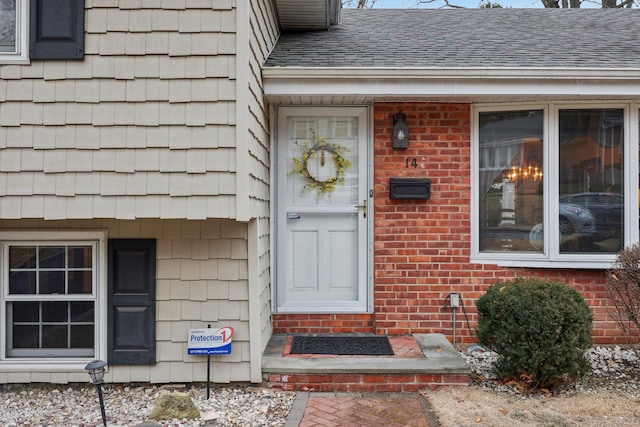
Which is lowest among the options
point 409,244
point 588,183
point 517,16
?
point 409,244

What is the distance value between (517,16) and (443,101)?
9.14 feet

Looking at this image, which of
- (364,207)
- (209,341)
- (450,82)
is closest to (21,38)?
(209,341)

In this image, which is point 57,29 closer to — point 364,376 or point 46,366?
point 46,366

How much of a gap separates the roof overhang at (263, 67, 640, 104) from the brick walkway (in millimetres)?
2508

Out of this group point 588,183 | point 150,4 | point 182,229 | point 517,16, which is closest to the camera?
point 150,4

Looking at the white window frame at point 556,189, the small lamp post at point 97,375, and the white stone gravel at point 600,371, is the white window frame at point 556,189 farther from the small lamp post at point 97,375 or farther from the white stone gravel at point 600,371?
the small lamp post at point 97,375

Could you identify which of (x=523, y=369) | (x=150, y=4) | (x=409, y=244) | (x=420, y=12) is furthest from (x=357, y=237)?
(x=420, y=12)

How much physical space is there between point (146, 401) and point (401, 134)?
3155 mm

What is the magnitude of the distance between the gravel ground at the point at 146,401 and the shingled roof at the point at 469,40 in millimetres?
2671

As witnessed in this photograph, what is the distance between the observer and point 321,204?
479cm

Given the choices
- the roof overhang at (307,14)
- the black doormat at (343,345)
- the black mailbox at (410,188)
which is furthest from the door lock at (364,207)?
the roof overhang at (307,14)

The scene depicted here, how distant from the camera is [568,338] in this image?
351 cm

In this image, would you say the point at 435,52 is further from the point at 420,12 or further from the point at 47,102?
the point at 47,102

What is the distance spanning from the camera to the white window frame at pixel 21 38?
11.3ft
